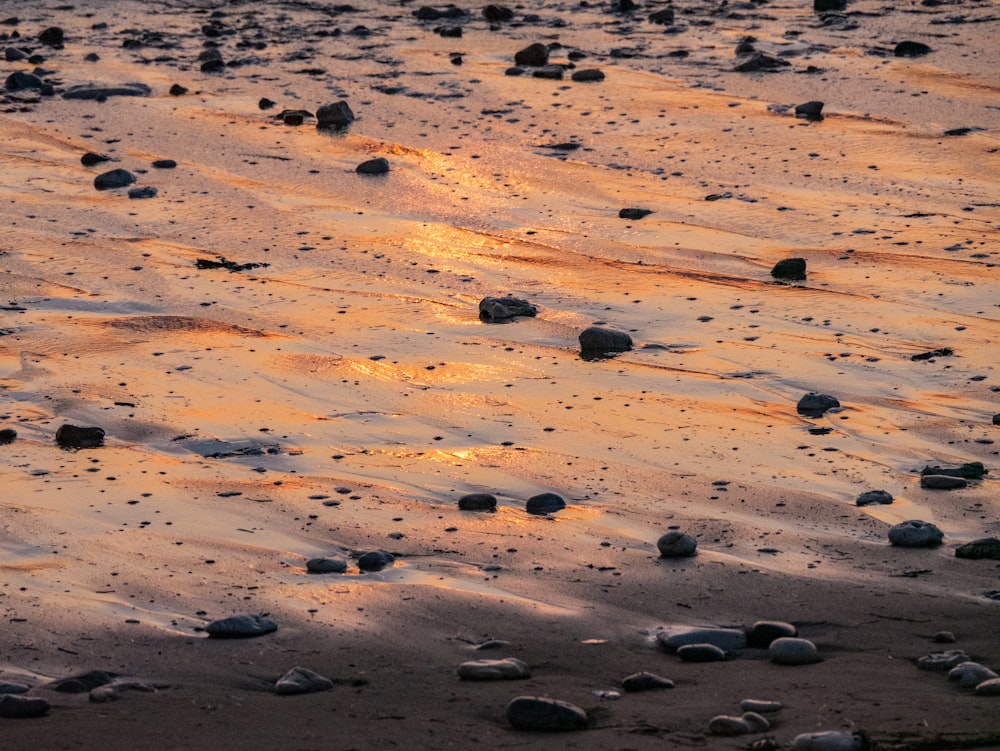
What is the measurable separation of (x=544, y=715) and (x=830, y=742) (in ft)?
1.93

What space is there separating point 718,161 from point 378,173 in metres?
1.82

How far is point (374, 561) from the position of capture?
14.0 ft

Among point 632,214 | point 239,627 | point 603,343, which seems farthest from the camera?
point 632,214

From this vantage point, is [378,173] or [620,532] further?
[378,173]

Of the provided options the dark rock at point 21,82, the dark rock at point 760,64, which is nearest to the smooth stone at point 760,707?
the dark rock at point 760,64

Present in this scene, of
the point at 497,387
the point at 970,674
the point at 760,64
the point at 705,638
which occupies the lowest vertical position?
the point at 497,387

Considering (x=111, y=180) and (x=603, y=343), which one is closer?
(x=603, y=343)

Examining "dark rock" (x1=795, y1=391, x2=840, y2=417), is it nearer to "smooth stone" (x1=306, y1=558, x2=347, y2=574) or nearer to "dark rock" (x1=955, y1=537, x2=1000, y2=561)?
"dark rock" (x1=955, y1=537, x2=1000, y2=561)

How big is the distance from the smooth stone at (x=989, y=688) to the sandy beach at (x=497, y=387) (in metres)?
0.06

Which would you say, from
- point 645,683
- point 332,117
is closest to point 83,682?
point 645,683

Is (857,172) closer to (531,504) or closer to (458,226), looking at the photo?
(458,226)

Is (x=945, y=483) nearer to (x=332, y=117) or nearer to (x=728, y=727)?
(x=728, y=727)

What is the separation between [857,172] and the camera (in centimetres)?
808

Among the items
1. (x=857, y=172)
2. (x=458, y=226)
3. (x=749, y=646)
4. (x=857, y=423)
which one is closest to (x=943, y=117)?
(x=857, y=172)
